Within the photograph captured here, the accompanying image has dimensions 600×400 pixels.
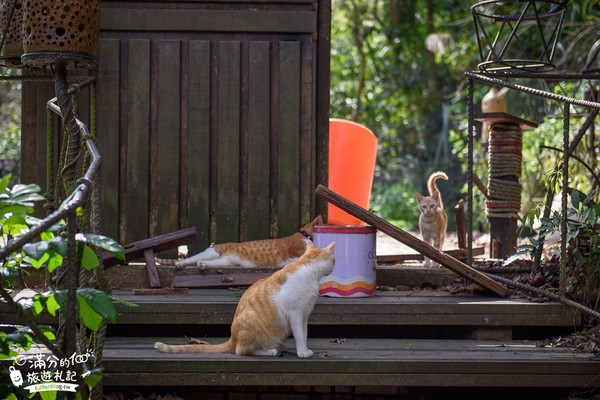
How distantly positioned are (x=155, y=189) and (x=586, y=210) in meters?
2.63

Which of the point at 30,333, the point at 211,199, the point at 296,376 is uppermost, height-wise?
the point at 211,199

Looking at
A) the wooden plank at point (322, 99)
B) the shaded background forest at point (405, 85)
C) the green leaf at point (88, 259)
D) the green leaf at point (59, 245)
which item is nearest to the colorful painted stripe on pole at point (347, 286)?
the wooden plank at point (322, 99)

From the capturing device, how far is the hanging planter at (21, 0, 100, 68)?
3672mm

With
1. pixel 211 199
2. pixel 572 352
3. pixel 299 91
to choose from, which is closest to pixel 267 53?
pixel 299 91

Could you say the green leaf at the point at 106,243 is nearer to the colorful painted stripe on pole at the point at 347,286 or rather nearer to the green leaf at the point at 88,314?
the green leaf at the point at 88,314

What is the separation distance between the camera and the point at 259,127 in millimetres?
5324

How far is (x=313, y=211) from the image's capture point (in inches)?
213

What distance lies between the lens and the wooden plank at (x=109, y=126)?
5.25 m

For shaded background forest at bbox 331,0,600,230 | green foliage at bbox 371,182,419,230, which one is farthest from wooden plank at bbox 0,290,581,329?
shaded background forest at bbox 331,0,600,230

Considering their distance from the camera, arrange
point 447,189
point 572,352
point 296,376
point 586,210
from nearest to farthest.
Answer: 1. point 296,376
2. point 572,352
3. point 586,210
4. point 447,189

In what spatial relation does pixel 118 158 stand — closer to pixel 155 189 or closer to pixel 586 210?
pixel 155 189

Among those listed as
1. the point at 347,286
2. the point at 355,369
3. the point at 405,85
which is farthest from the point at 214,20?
the point at 405,85

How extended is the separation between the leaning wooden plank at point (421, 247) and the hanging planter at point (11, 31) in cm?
190

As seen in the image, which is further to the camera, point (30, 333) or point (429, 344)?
point (429, 344)
